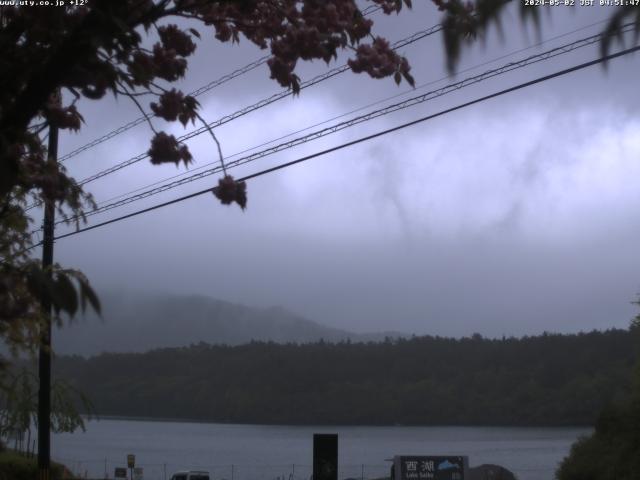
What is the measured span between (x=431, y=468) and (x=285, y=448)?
2202 inches

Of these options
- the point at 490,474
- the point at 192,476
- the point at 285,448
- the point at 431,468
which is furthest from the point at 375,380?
the point at 431,468

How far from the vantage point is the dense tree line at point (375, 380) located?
6206 centimetres

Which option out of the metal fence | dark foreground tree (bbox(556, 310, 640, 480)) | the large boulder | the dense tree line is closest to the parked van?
the large boulder

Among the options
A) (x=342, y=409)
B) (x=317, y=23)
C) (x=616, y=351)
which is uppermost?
(x=317, y=23)

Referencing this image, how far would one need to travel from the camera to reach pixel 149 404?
69.3 meters

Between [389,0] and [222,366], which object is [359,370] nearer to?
[222,366]

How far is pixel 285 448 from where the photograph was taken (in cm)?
7969

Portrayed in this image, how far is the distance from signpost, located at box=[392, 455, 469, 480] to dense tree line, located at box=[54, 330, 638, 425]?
98.1 feet

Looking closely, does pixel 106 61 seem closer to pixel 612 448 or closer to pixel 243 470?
pixel 612 448

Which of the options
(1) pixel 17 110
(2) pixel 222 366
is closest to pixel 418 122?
(1) pixel 17 110

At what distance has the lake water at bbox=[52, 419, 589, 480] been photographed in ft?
186

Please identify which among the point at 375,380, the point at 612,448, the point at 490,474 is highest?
the point at 612,448

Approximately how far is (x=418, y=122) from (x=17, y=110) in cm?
746

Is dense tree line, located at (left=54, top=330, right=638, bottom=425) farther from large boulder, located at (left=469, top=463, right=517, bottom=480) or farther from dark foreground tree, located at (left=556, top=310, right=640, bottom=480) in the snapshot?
large boulder, located at (left=469, top=463, right=517, bottom=480)
